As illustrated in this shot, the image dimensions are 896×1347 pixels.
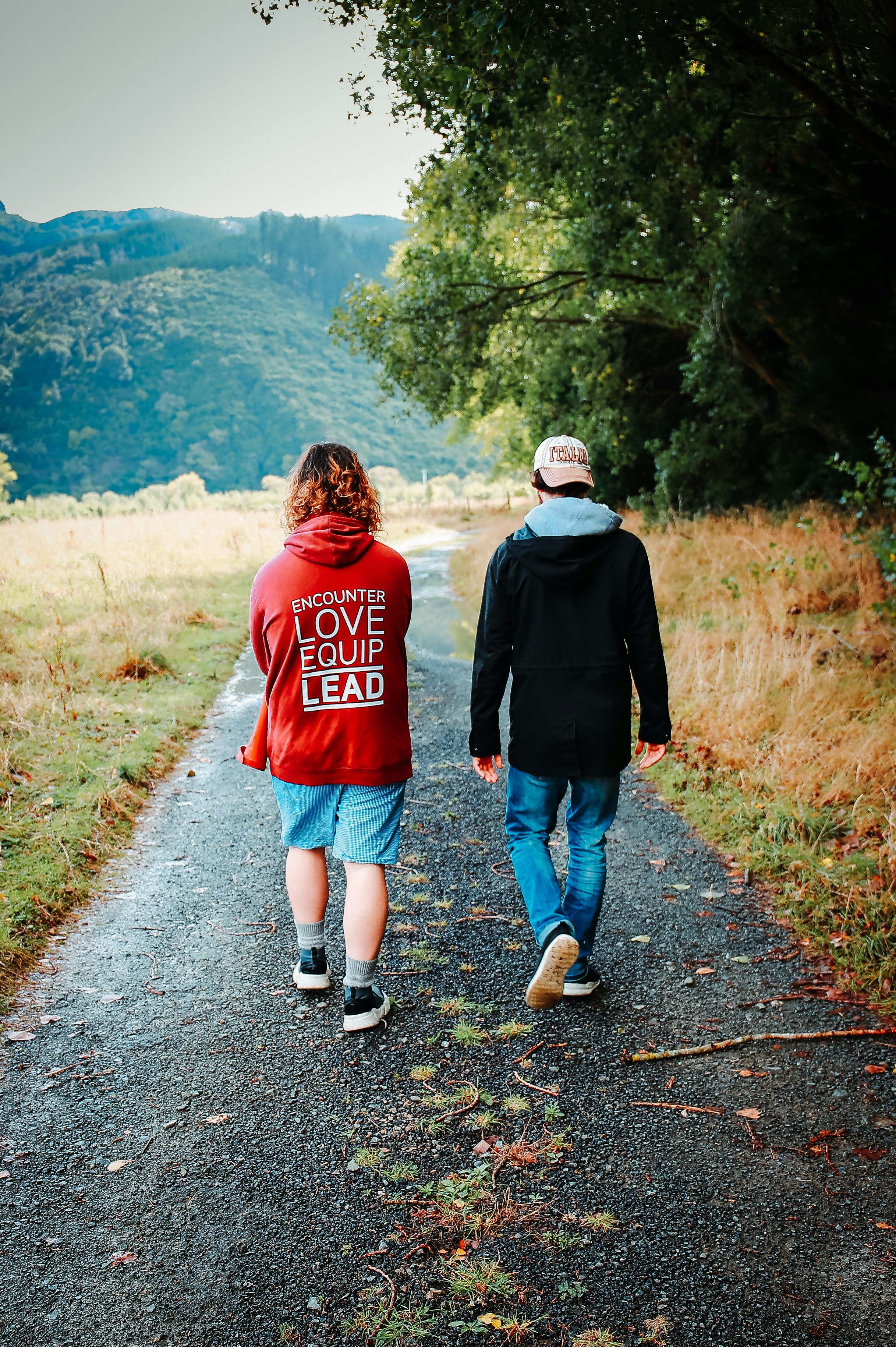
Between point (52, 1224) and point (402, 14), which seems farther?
point (402, 14)

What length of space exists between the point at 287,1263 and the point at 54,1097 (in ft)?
4.06

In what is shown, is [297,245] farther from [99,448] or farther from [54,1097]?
[54,1097]

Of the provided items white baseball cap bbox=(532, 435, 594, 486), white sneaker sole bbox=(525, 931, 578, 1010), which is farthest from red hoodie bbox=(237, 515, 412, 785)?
white sneaker sole bbox=(525, 931, 578, 1010)

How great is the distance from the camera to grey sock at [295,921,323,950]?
353 centimetres

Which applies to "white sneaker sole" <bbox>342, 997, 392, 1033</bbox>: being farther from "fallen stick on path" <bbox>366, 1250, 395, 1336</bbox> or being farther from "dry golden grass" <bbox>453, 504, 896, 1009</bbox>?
"dry golden grass" <bbox>453, 504, 896, 1009</bbox>

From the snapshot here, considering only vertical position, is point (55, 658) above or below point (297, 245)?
below

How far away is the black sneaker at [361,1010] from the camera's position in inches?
130

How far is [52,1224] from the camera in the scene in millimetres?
2432

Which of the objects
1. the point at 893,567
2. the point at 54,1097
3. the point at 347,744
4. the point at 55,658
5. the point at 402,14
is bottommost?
the point at 54,1097

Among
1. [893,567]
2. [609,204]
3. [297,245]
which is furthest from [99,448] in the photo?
[893,567]

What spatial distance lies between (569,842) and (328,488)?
182 cm

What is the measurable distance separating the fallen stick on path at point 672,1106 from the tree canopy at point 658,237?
19.9 feet

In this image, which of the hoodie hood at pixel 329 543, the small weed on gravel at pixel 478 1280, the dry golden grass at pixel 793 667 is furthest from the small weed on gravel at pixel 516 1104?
the dry golden grass at pixel 793 667

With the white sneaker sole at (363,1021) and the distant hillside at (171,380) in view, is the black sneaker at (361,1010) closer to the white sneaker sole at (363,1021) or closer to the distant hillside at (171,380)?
the white sneaker sole at (363,1021)
